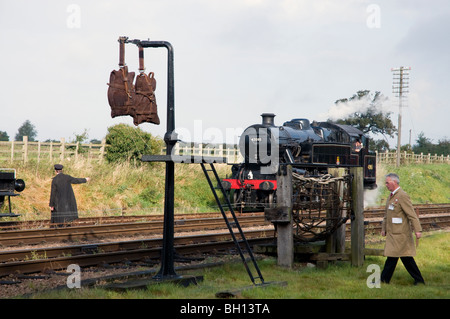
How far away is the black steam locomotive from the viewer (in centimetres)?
2017

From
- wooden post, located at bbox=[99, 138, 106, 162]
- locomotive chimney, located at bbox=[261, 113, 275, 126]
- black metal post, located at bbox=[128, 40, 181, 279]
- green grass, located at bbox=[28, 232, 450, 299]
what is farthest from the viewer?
wooden post, located at bbox=[99, 138, 106, 162]

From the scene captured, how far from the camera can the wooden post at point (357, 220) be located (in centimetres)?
934

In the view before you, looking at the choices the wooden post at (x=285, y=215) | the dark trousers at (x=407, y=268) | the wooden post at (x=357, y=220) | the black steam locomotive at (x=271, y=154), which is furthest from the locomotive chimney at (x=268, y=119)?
the dark trousers at (x=407, y=268)

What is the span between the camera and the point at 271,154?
20.4m

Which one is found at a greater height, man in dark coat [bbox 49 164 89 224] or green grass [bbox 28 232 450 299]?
man in dark coat [bbox 49 164 89 224]

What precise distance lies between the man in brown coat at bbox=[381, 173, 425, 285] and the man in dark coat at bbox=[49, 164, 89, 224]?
8.40m

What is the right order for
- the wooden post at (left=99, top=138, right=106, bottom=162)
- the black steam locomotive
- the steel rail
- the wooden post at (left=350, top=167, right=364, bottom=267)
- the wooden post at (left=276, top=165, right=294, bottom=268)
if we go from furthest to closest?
1. the wooden post at (left=99, top=138, right=106, bottom=162)
2. the black steam locomotive
3. the wooden post at (left=350, top=167, right=364, bottom=267)
4. the wooden post at (left=276, top=165, right=294, bottom=268)
5. the steel rail

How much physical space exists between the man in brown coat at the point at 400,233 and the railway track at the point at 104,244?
13.9 ft

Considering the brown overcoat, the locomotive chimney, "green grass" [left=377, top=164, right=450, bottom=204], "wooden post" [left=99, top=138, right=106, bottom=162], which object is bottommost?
"green grass" [left=377, top=164, right=450, bottom=204]

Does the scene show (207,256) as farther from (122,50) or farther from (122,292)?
(122,50)

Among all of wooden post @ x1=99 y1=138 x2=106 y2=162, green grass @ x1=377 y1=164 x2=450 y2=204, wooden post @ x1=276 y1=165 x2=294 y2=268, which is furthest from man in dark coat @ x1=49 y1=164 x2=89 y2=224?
green grass @ x1=377 y1=164 x2=450 y2=204

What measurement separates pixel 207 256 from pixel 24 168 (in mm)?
12062

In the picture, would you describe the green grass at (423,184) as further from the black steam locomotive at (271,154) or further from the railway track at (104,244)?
the railway track at (104,244)

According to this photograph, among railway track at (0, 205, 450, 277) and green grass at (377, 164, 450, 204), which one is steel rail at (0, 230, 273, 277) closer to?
railway track at (0, 205, 450, 277)
